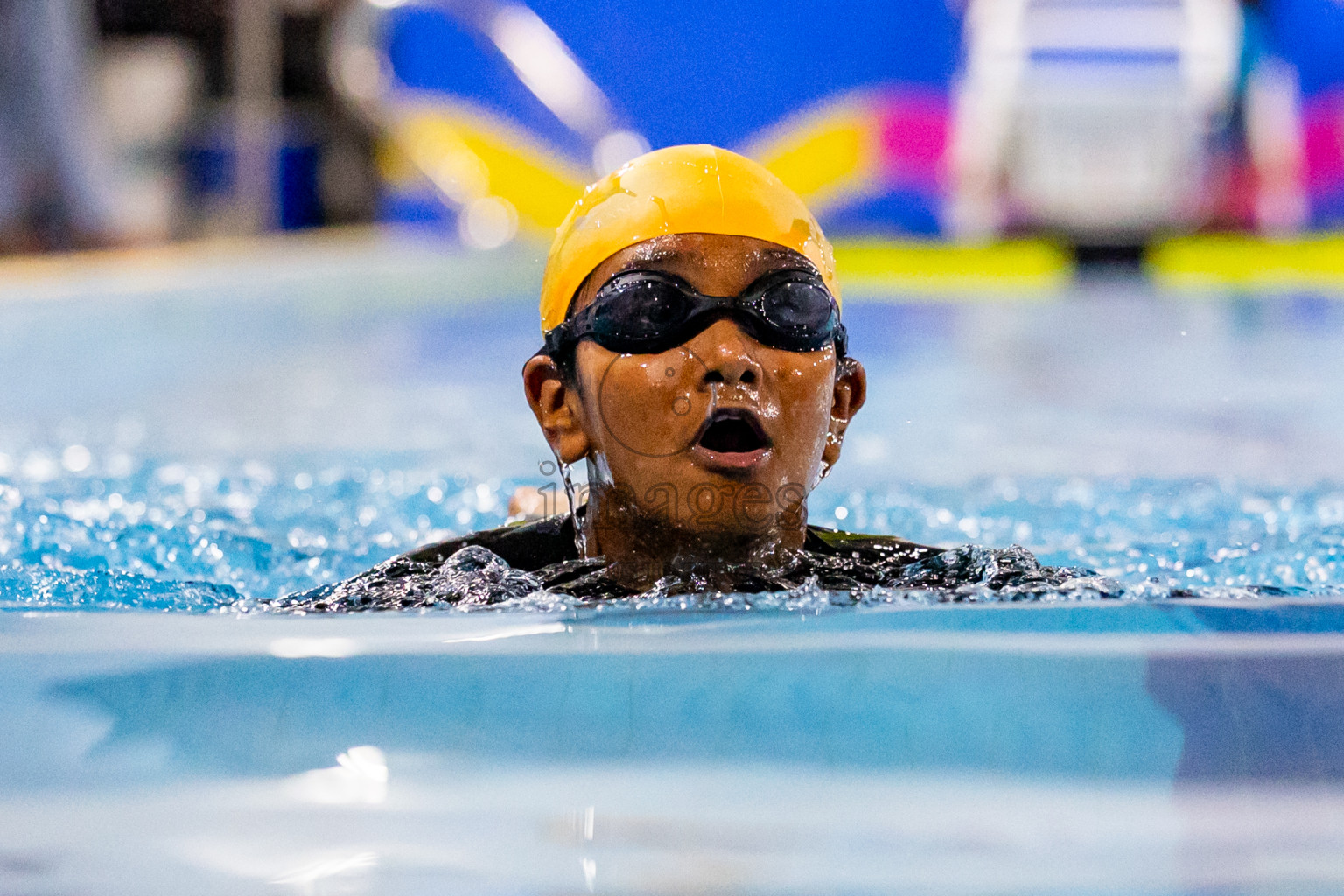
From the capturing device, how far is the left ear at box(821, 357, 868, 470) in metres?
2.04

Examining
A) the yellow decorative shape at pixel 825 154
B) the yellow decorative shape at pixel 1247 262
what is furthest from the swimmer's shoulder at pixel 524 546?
the yellow decorative shape at pixel 825 154

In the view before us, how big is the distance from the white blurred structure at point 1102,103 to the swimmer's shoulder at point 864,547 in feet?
29.0

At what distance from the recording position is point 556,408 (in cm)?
202

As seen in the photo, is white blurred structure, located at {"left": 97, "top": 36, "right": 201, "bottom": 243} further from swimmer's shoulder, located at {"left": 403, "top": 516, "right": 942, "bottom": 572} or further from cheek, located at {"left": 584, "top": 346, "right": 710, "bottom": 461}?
cheek, located at {"left": 584, "top": 346, "right": 710, "bottom": 461}

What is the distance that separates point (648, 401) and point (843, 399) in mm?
360

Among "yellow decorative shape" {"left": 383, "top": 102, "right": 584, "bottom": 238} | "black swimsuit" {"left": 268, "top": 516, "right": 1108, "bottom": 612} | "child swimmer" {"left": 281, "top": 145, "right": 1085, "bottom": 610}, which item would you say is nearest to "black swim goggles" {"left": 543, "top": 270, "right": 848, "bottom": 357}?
"child swimmer" {"left": 281, "top": 145, "right": 1085, "bottom": 610}

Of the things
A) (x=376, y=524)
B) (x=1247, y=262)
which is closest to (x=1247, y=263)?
(x=1247, y=262)

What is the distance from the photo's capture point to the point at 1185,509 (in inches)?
133

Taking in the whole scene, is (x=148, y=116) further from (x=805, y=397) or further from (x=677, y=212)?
(x=805, y=397)

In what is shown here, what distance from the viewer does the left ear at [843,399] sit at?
80.2 inches

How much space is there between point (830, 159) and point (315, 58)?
4.54 metres

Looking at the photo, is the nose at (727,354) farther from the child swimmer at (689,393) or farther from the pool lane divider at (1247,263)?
the pool lane divider at (1247,263)

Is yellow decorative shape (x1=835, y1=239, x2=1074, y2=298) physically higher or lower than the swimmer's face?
higher

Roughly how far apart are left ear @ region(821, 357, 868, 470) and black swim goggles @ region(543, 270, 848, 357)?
0.18 m
